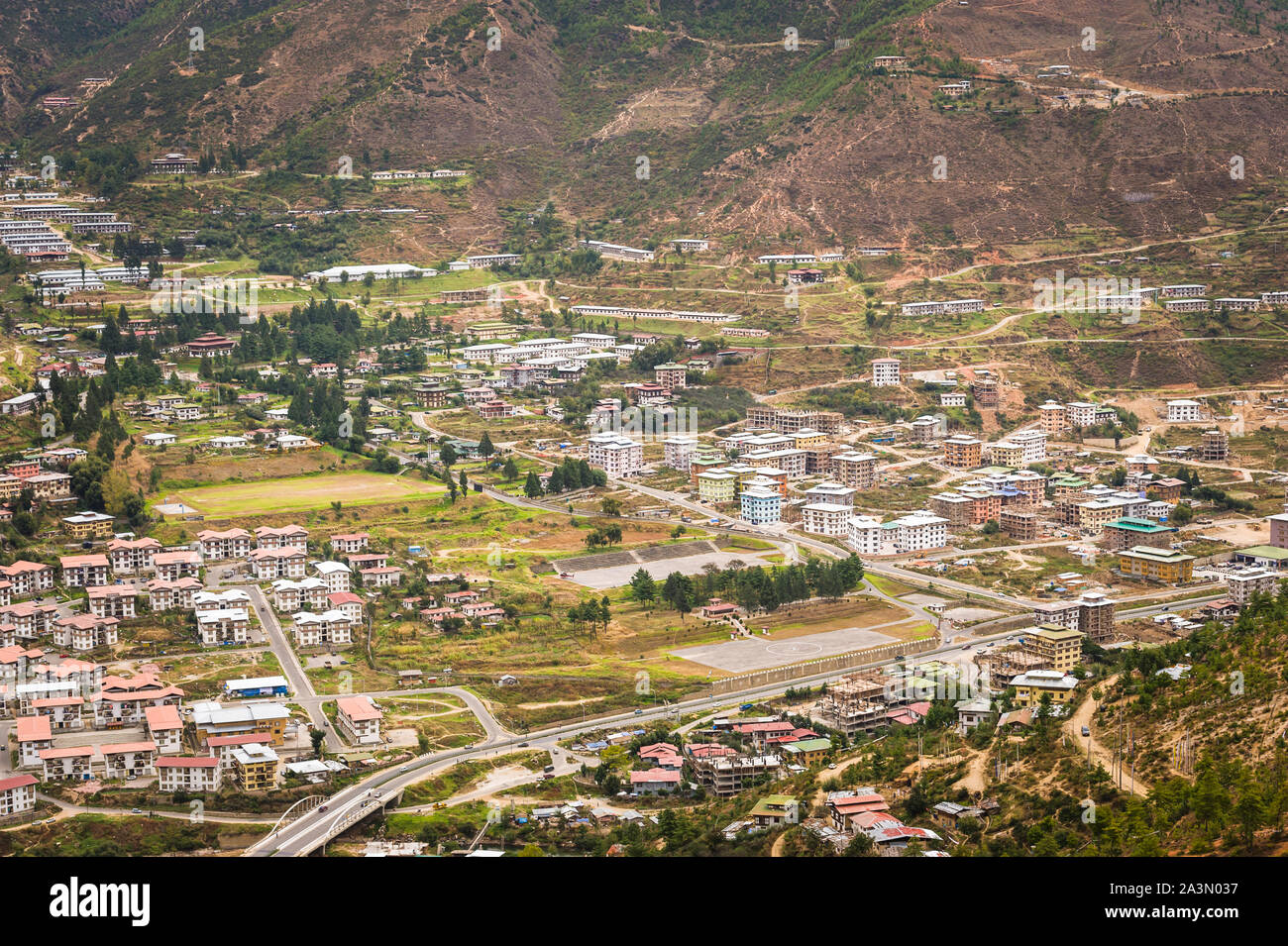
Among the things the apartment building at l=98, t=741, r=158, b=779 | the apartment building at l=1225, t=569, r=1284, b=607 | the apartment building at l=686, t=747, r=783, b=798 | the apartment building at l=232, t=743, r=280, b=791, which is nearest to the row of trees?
the apartment building at l=1225, t=569, r=1284, b=607

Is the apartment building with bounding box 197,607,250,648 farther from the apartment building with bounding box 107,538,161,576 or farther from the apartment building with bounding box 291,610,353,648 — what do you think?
the apartment building with bounding box 107,538,161,576

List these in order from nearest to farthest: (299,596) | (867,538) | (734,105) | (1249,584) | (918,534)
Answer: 1. (299,596)
2. (1249,584)
3. (867,538)
4. (918,534)
5. (734,105)

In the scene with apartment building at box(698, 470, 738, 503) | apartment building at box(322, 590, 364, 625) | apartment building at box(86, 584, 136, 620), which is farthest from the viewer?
apartment building at box(698, 470, 738, 503)

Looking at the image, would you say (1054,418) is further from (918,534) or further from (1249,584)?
(1249,584)

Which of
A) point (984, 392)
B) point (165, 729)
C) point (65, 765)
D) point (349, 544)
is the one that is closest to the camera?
point (65, 765)

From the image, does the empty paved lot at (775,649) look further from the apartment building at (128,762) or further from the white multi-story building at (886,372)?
the white multi-story building at (886,372)

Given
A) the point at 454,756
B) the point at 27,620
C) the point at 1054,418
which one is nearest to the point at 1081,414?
the point at 1054,418

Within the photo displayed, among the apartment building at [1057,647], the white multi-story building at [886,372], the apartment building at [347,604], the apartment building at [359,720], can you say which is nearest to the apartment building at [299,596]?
the apartment building at [347,604]
